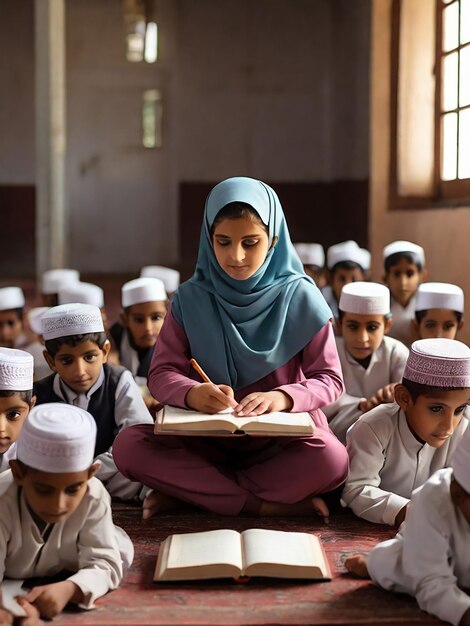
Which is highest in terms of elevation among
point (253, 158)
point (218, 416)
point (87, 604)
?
point (253, 158)

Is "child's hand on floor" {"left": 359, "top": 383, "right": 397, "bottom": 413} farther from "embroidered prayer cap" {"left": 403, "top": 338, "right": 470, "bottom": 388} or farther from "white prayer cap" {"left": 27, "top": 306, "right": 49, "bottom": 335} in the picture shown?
"white prayer cap" {"left": 27, "top": 306, "right": 49, "bottom": 335}

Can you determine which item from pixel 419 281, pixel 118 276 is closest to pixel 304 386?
pixel 419 281

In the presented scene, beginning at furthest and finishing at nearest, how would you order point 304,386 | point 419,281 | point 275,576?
point 419,281 < point 304,386 < point 275,576

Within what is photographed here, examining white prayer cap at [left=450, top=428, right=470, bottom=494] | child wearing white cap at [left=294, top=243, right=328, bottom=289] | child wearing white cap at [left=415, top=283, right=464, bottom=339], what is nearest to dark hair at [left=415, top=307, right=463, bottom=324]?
child wearing white cap at [left=415, top=283, right=464, bottom=339]

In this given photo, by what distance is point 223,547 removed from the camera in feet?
7.84

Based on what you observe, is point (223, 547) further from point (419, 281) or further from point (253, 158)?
point (253, 158)

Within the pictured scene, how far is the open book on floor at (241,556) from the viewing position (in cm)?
231

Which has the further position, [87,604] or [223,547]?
[223,547]

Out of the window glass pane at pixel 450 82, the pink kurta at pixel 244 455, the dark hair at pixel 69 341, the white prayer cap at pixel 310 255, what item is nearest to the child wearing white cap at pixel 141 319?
the dark hair at pixel 69 341

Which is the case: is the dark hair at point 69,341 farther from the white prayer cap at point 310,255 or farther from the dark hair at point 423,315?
the white prayer cap at point 310,255

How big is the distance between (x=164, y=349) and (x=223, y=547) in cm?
88

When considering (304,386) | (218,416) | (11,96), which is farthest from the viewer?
(11,96)

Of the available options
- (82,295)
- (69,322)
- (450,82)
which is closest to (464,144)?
(450,82)

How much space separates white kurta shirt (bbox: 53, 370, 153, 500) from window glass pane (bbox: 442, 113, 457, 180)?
3.59 m
